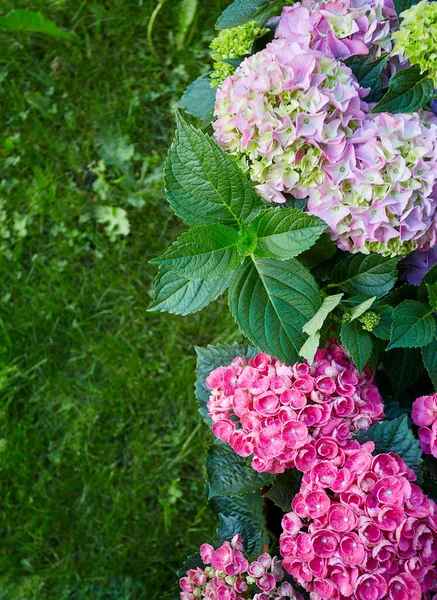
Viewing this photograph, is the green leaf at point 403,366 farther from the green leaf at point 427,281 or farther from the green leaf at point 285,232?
the green leaf at point 285,232

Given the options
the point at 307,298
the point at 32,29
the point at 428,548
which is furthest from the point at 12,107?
the point at 428,548

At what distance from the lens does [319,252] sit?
1.10 meters

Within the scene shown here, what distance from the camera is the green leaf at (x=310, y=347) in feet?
3.15

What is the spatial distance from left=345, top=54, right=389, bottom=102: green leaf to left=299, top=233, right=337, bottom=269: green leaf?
10.0 inches

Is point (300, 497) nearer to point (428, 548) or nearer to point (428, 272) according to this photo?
point (428, 548)

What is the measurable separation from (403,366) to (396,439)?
18cm

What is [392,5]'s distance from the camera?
110 cm

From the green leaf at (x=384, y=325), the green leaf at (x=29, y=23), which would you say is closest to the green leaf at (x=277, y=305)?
the green leaf at (x=384, y=325)

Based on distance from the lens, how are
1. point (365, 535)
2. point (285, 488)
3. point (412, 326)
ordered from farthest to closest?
point (285, 488)
point (412, 326)
point (365, 535)

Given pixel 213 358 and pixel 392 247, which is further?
pixel 213 358

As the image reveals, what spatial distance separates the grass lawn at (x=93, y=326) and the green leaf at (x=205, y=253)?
3.05ft

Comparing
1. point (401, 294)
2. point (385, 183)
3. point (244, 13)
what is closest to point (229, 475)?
point (401, 294)

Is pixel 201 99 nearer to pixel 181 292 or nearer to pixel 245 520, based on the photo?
pixel 181 292

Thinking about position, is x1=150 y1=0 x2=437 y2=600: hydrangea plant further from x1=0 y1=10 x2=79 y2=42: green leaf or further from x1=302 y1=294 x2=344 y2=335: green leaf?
x1=0 y1=10 x2=79 y2=42: green leaf
